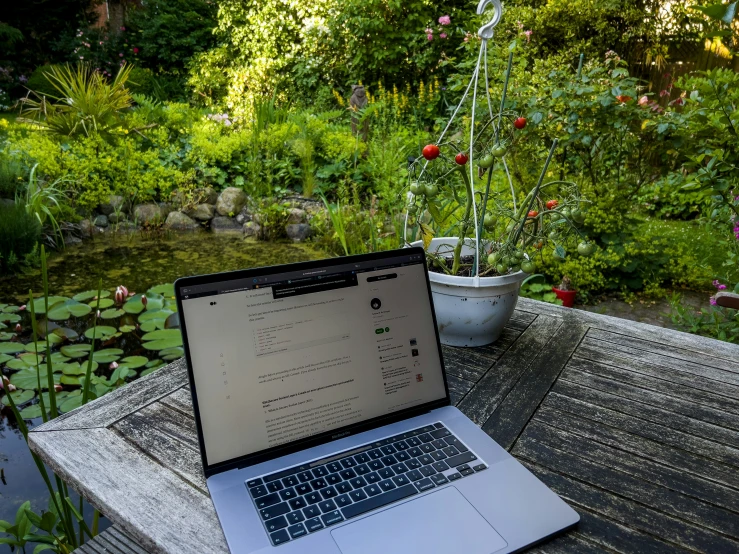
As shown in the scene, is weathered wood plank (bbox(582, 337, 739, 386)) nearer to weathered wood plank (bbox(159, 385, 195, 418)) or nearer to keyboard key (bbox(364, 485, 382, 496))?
keyboard key (bbox(364, 485, 382, 496))

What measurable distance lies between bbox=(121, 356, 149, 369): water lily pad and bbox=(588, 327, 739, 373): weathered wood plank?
1941 mm

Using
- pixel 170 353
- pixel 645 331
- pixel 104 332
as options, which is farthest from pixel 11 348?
pixel 645 331

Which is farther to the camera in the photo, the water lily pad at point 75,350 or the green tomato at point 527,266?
the water lily pad at point 75,350

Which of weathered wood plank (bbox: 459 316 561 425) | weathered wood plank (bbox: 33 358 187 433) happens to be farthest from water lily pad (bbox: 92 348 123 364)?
weathered wood plank (bbox: 459 316 561 425)

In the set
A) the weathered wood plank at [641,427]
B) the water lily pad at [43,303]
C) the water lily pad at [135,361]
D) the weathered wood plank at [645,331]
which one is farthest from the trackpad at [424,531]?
the water lily pad at [43,303]

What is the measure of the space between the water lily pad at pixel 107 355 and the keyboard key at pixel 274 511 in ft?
6.42

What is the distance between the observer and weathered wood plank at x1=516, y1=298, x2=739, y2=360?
1.22 meters

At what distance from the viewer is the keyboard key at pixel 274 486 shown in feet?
2.44

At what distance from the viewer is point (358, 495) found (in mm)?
739

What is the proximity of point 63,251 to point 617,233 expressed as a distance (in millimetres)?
3868

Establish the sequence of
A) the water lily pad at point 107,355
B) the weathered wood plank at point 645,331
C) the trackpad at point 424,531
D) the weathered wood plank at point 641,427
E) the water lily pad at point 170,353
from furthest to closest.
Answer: the water lily pad at point 170,353
the water lily pad at point 107,355
the weathered wood plank at point 645,331
the weathered wood plank at point 641,427
the trackpad at point 424,531

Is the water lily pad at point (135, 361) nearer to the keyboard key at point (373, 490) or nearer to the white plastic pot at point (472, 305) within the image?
the white plastic pot at point (472, 305)

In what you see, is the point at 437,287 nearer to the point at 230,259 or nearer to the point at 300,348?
the point at 300,348

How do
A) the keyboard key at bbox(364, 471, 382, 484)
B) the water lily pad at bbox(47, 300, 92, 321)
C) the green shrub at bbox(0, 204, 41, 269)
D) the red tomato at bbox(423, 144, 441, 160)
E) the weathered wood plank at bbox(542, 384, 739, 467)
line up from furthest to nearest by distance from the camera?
the green shrub at bbox(0, 204, 41, 269), the water lily pad at bbox(47, 300, 92, 321), the red tomato at bbox(423, 144, 441, 160), the weathered wood plank at bbox(542, 384, 739, 467), the keyboard key at bbox(364, 471, 382, 484)
